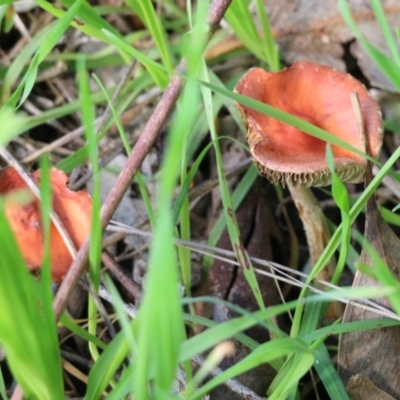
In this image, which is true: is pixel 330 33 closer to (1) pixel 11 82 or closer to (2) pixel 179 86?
(2) pixel 179 86

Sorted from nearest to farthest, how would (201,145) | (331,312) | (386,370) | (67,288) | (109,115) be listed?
(67,288) < (386,370) < (331,312) < (109,115) < (201,145)

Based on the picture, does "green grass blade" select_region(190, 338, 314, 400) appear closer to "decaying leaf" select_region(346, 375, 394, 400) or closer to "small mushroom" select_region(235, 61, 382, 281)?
"decaying leaf" select_region(346, 375, 394, 400)

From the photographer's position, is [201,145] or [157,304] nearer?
[157,304]

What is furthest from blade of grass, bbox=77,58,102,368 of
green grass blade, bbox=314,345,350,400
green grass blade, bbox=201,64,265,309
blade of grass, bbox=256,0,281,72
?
blade of grass, bbox=256,0,281,72

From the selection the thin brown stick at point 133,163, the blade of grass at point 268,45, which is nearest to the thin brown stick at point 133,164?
the thin brown stick at point 133,163

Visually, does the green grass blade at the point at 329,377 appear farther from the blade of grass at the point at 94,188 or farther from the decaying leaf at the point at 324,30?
the decaying leaf at the point at 324,30

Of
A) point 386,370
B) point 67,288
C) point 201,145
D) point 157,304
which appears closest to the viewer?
point 157,304

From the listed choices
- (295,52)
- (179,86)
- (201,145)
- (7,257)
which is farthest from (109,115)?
(7,257)
